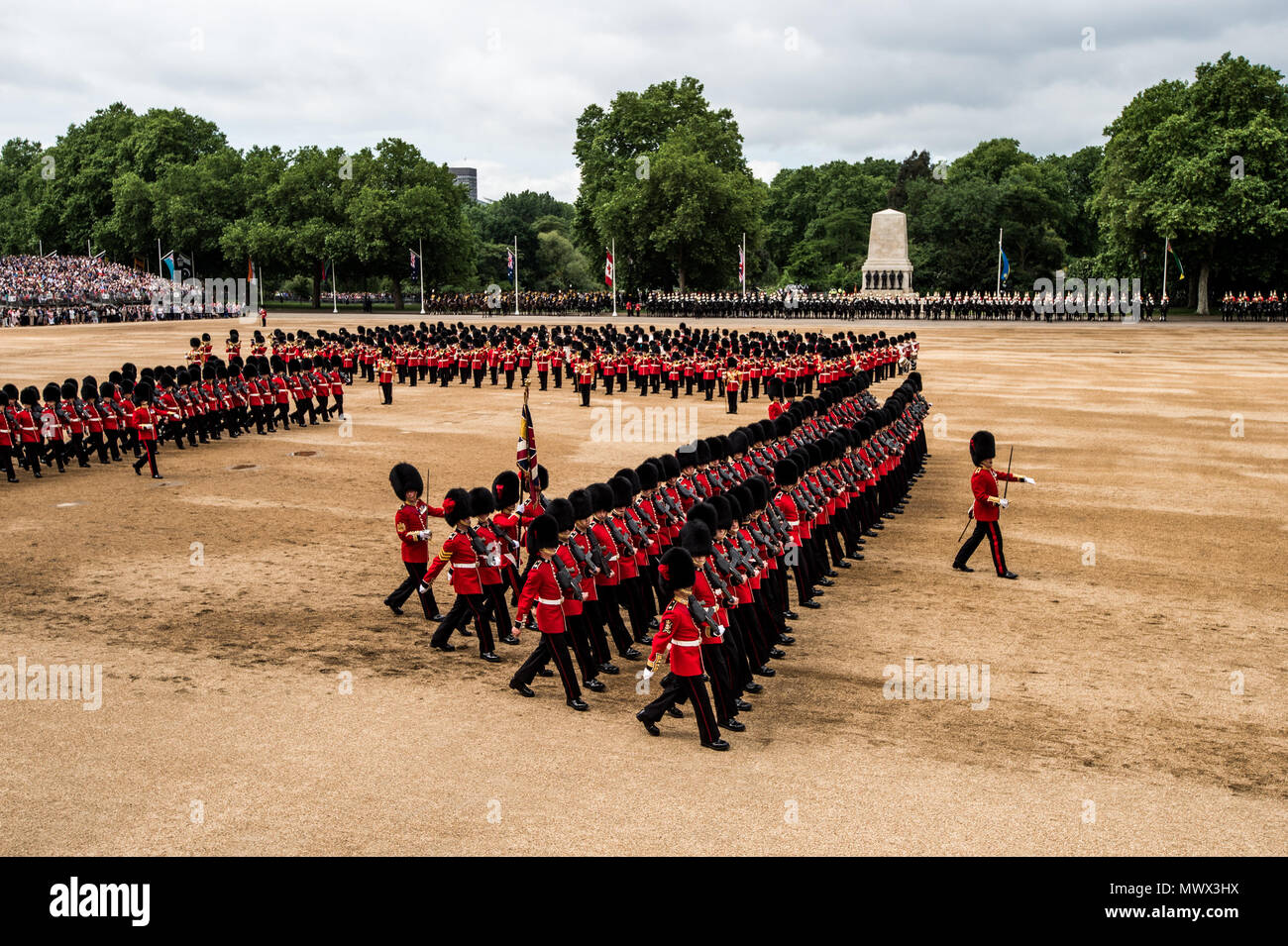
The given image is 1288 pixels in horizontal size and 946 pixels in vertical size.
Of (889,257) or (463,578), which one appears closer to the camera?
(463,578)

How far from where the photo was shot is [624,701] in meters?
8.47

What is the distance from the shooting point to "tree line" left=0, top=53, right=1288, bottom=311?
56.1 m

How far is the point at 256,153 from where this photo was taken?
8625 cm

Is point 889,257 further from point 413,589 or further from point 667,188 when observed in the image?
point 413,589

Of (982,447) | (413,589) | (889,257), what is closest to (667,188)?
(889,257)

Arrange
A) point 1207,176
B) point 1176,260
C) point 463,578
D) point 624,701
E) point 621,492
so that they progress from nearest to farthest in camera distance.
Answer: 1. point 624,701
2. point 463,578
3. point 621,492
4. point 1207,176
5. point 1176,260

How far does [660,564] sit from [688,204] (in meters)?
60.8

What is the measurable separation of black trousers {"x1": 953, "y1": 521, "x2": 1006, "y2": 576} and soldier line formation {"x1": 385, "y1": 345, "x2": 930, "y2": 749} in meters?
1.32

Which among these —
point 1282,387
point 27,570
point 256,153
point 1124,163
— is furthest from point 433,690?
point 256,153

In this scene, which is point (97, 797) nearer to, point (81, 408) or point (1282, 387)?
point (81, 408)

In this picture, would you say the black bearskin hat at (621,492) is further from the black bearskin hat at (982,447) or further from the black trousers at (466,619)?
the black bearskin hat at (982,447)

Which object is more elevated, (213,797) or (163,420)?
(163,420)

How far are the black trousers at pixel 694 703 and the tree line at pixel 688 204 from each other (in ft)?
180
